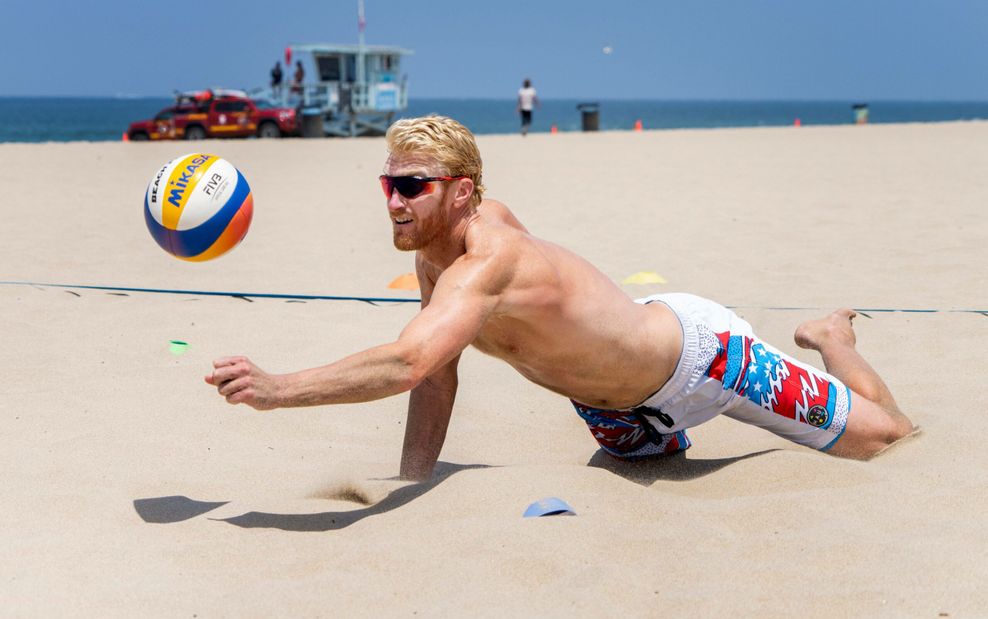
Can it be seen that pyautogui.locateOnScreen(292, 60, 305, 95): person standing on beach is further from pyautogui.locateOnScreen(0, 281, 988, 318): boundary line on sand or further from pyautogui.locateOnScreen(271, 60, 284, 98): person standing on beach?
pyautogui.locateOnScreen(0, 281, 988, 318): boundary line on sand

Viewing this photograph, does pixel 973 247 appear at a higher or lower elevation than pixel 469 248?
lower

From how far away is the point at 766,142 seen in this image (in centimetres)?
2016

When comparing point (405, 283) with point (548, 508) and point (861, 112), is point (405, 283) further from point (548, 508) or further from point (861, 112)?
point (861, 112)

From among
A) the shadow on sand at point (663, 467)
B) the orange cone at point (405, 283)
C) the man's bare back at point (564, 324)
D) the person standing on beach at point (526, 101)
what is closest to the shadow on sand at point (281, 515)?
the man's bare back at point (564, 324)

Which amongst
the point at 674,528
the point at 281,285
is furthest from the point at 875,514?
the point at 281,285

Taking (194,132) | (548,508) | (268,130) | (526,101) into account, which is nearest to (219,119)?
(194,132)

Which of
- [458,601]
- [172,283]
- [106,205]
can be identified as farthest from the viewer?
[106,205]

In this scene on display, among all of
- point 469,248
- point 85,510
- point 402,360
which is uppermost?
point 469,248

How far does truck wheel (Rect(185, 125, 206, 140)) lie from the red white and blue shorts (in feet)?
83.1

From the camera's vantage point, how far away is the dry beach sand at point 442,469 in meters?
2.60

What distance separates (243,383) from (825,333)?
2.68 meters

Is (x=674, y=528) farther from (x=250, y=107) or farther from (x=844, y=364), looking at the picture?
(x=250, y=107)

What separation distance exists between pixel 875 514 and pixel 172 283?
5148 millimetres

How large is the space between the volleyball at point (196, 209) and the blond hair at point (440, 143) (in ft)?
4.31
